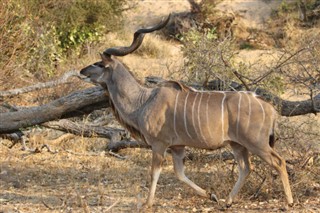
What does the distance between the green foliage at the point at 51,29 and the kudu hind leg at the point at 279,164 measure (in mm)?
4289

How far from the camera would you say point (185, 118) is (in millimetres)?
4965

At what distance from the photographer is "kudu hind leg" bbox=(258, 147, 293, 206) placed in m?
4.78

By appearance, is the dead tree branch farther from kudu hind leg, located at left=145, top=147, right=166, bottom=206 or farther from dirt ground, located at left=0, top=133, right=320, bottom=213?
kudu hind leg, located at left=145, top=147, right=166, bottom=206

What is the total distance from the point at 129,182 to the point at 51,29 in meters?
6.51

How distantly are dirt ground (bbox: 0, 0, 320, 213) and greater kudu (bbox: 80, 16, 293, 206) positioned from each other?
222mm

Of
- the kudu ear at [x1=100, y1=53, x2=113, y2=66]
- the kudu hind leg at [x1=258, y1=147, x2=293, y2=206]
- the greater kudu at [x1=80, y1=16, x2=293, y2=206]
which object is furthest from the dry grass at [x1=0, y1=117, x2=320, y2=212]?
the kudu ear at [x1=100, y1=53, x2=113, y2=66]

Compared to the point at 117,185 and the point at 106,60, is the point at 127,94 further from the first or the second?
the point at 117,185

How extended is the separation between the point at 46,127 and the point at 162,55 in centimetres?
755

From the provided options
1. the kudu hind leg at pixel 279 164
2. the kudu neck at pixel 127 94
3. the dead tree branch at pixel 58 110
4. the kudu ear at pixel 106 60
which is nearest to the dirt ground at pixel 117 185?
the kudu hind leg at pixel 279 164

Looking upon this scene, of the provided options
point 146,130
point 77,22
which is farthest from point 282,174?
point 77,22

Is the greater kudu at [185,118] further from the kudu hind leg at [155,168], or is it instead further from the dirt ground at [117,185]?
the dirt ground at [117,185]

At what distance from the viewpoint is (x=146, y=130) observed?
198 inches

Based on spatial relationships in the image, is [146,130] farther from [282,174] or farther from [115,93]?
[282,174]

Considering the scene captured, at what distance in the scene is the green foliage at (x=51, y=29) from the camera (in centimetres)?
860
